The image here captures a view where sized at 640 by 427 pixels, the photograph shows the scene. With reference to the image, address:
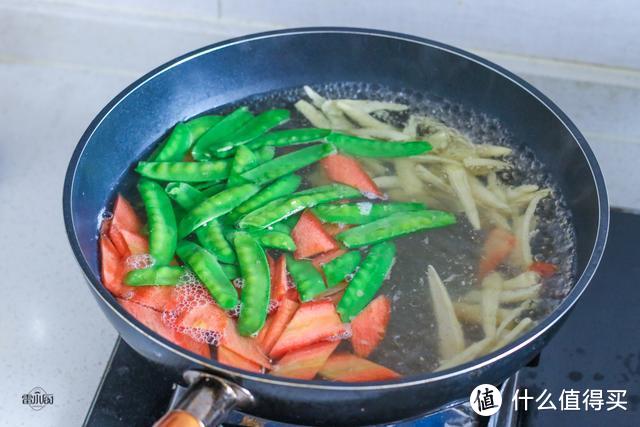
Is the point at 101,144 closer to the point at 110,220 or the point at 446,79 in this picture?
the point at 110,220

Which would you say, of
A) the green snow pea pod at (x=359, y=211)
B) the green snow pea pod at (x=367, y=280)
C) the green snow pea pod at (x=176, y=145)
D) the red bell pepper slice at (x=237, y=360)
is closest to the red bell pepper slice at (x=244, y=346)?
the red bell pepper slice at (x=237, y=360)

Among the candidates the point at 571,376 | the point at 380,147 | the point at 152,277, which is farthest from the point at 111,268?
the point at 571,376

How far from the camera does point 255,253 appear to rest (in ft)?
3.28

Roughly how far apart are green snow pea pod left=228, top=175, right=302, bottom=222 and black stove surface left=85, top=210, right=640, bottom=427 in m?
0.24

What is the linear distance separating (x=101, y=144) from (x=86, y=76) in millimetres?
531

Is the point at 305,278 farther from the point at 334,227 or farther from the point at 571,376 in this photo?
the point at 571,376

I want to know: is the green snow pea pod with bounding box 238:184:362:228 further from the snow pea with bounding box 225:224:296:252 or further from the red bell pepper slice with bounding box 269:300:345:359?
the red bell pepper slice with bounding box 269:300:345:359

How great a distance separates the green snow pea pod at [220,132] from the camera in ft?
3.80

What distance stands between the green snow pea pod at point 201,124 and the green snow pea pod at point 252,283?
0.76 feet

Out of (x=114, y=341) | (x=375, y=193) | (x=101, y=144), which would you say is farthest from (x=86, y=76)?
(x=375, y=193)

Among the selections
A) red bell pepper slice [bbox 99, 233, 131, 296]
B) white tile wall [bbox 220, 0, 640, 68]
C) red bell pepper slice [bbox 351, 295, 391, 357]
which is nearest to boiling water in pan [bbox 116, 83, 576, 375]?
red bell pepper slice [bbox 351, 295, 391, 357]

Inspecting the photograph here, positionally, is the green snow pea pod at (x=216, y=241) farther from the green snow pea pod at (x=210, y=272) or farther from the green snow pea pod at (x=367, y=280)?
the green snow pea pod at (x=367, y=280)

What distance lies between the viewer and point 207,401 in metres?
0.76

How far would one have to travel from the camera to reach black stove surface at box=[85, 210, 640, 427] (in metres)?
1.00
